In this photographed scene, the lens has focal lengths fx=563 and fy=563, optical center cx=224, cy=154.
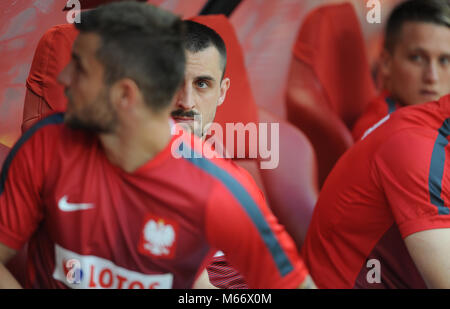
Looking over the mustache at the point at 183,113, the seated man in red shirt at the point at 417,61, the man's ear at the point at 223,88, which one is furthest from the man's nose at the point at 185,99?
Result: the seated man in red shirt at the point at 417,61

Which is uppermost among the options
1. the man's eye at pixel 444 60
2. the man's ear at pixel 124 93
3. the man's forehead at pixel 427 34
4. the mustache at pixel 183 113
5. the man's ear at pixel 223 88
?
the man's forehead at pixel 427 34

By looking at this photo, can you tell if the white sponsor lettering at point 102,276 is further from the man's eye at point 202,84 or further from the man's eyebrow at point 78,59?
the man's eye at point 202,84

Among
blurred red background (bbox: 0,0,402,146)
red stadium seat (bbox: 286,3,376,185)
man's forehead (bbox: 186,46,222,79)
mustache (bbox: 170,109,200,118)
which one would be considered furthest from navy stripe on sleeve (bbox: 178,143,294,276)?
red stadium seat (bbox: 286,3,376,185)

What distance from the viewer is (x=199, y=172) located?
0.99m

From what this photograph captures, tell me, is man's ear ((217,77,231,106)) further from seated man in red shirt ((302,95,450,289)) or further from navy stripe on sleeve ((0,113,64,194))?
navy stripe on sleeve ((0,113,64,194))

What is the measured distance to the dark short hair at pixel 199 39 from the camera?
1403mm

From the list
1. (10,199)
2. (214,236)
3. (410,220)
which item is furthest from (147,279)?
(410,220)

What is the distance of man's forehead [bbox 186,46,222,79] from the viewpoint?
1.40 metres

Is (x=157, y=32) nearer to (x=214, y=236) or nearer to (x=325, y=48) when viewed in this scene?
(x=214, y=236)

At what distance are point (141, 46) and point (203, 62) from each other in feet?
1.57

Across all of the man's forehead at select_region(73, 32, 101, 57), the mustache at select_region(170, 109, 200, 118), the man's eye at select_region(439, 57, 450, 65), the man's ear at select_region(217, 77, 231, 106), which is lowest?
the mustache at select_region(170, 109, 200, 118)

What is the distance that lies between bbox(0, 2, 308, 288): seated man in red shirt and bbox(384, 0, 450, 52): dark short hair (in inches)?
56.2

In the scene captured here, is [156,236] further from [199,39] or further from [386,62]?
[386,62]

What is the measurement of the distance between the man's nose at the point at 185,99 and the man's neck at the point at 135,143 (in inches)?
14.7
